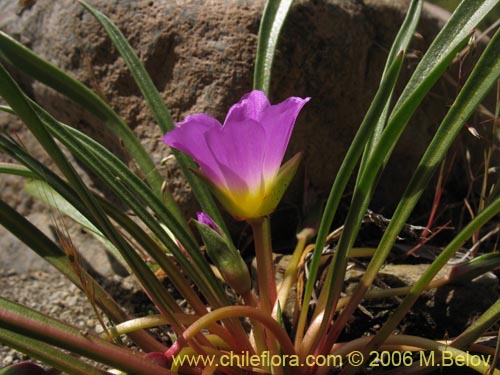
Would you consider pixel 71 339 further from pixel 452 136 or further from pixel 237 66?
pixel 237 66

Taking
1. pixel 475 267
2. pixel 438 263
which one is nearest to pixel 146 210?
pixel 438 263

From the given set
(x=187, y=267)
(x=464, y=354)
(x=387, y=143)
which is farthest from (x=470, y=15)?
(x=187, y=267)

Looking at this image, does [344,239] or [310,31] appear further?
[310,31]

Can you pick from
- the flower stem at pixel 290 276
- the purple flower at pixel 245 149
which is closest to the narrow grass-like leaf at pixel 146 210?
the flower stem at pixel 290 276

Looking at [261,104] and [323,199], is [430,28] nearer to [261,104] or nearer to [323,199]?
[323,199]

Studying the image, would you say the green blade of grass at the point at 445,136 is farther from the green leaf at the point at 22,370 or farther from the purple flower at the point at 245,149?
the green leaf at the point at 22,370

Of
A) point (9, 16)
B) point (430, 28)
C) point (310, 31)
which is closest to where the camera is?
point (310, 31)
